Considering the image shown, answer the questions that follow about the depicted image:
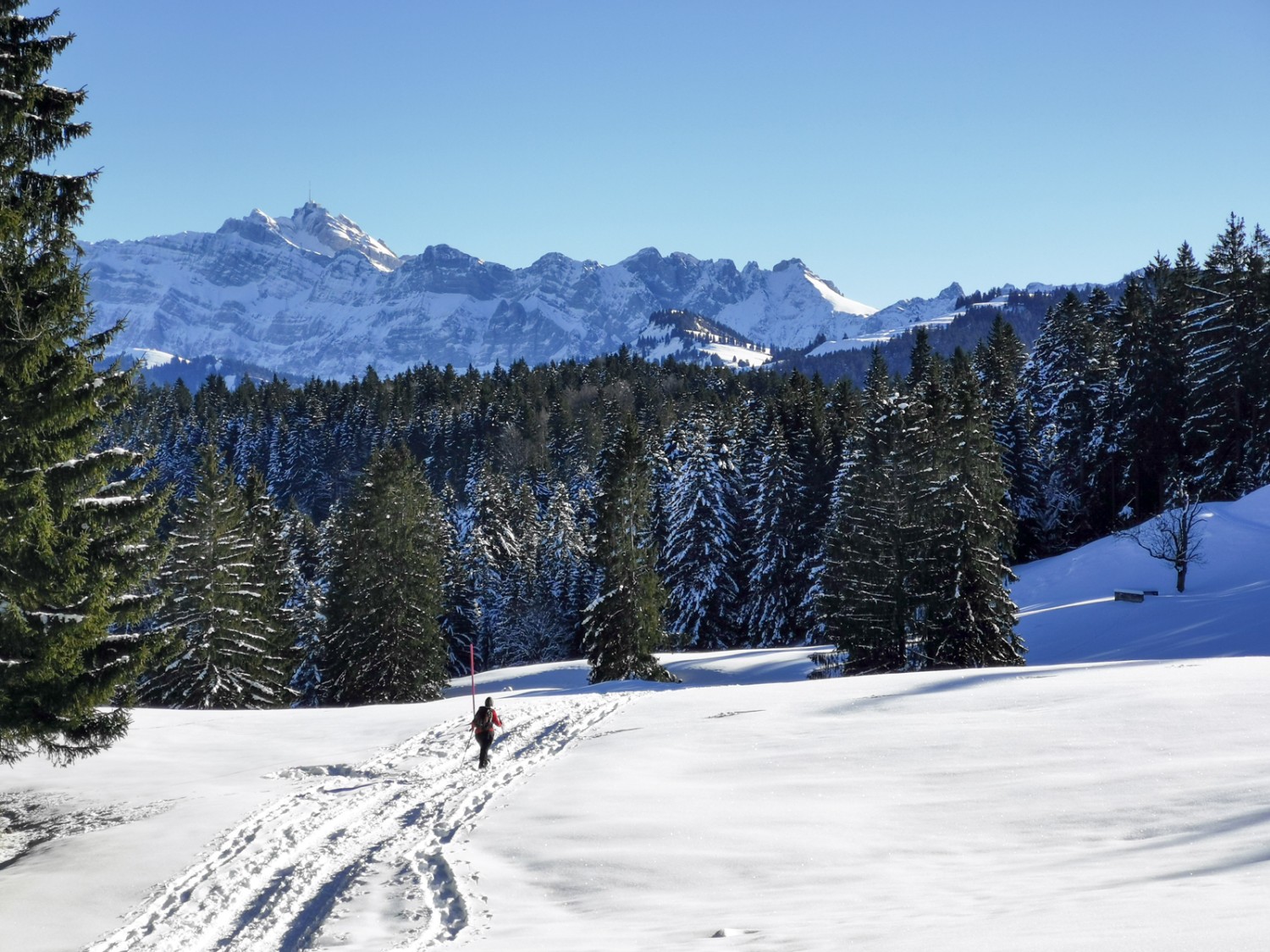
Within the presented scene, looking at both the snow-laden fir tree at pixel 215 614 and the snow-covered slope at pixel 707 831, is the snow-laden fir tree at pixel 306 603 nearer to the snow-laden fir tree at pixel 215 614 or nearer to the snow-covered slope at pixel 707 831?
the snow-laden fir tree at pixel 215 614

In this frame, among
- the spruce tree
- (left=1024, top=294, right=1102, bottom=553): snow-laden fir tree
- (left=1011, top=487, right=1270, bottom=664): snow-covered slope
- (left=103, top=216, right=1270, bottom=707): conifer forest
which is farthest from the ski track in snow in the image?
(left=1024, top=294, right=1102, bottom=553): snow-laden fir tree

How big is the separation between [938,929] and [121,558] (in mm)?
13001

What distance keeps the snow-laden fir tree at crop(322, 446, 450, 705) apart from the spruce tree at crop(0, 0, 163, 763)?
888 inches

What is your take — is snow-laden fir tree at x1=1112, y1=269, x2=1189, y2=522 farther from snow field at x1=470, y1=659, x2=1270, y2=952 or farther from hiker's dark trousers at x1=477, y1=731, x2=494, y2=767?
hiker's dark trousers at x1=477, y1=731, x2=494, y2=767

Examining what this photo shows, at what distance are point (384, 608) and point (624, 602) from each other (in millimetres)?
9433

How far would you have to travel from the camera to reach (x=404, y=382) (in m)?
152

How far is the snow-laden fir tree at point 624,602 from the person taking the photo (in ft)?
122

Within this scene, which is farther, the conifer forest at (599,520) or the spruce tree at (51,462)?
the conifer forest at (599,520)

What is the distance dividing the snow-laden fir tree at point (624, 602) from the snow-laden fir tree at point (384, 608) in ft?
22.0

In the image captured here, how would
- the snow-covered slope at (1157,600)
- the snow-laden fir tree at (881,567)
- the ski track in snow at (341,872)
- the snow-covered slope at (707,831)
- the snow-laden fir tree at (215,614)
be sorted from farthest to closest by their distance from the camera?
the snow-covered slope at (1157,600)
the snow-laden fir tree at (881,567)
the snow-laden fir tree at (215,614)
the ski track in snow at (341,872)
the snow-covered slope at (707,831)

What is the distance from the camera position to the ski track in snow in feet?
35.2

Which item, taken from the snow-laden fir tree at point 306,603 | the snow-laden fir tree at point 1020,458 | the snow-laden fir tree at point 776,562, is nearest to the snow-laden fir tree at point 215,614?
the snow-laden fir tree at point 306,603

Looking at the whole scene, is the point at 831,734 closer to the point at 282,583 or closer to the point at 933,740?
the point at 933,740

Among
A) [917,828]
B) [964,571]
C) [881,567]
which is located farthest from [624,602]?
[917,828]
